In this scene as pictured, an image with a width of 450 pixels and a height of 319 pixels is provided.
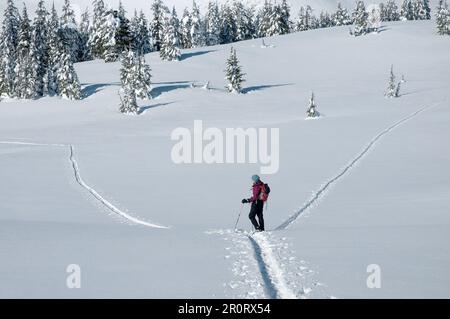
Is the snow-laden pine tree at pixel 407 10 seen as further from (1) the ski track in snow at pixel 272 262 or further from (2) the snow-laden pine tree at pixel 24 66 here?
(1) the ski track in snow at pixel 272 262

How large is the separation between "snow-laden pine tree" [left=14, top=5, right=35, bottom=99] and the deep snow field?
3685mm

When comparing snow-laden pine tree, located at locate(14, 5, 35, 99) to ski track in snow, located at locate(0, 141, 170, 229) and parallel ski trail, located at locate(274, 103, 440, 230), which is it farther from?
parallel ski trail, located at locate(274, 103, 440, 230)

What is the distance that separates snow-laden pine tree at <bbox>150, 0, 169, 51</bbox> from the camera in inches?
3801

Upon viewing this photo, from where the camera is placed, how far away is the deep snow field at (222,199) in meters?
9.37

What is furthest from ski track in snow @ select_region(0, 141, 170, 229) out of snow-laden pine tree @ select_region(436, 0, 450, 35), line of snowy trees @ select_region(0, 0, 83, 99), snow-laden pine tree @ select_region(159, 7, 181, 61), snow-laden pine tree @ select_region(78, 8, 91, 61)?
snow-laden pine tree @ select_region(436, 0, 450, 35)

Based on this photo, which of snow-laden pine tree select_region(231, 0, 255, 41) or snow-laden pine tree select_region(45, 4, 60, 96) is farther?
snow-laden pine tree select_region(231, 0, 255, 41)

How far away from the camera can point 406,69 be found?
81.4 meters

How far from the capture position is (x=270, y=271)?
9.92 meters

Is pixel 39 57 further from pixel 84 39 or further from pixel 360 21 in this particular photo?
pixel 360 21

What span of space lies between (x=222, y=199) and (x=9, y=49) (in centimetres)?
5938

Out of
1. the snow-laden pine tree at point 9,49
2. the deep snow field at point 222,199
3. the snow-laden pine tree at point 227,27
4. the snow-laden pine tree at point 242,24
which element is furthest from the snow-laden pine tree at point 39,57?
the snow-laden pine tree at point 242,24

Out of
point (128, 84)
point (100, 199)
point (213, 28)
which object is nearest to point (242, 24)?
point (213, 28)

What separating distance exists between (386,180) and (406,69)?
6443cm

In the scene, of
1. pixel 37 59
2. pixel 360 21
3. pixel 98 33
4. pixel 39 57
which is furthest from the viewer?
pixel 360 21
